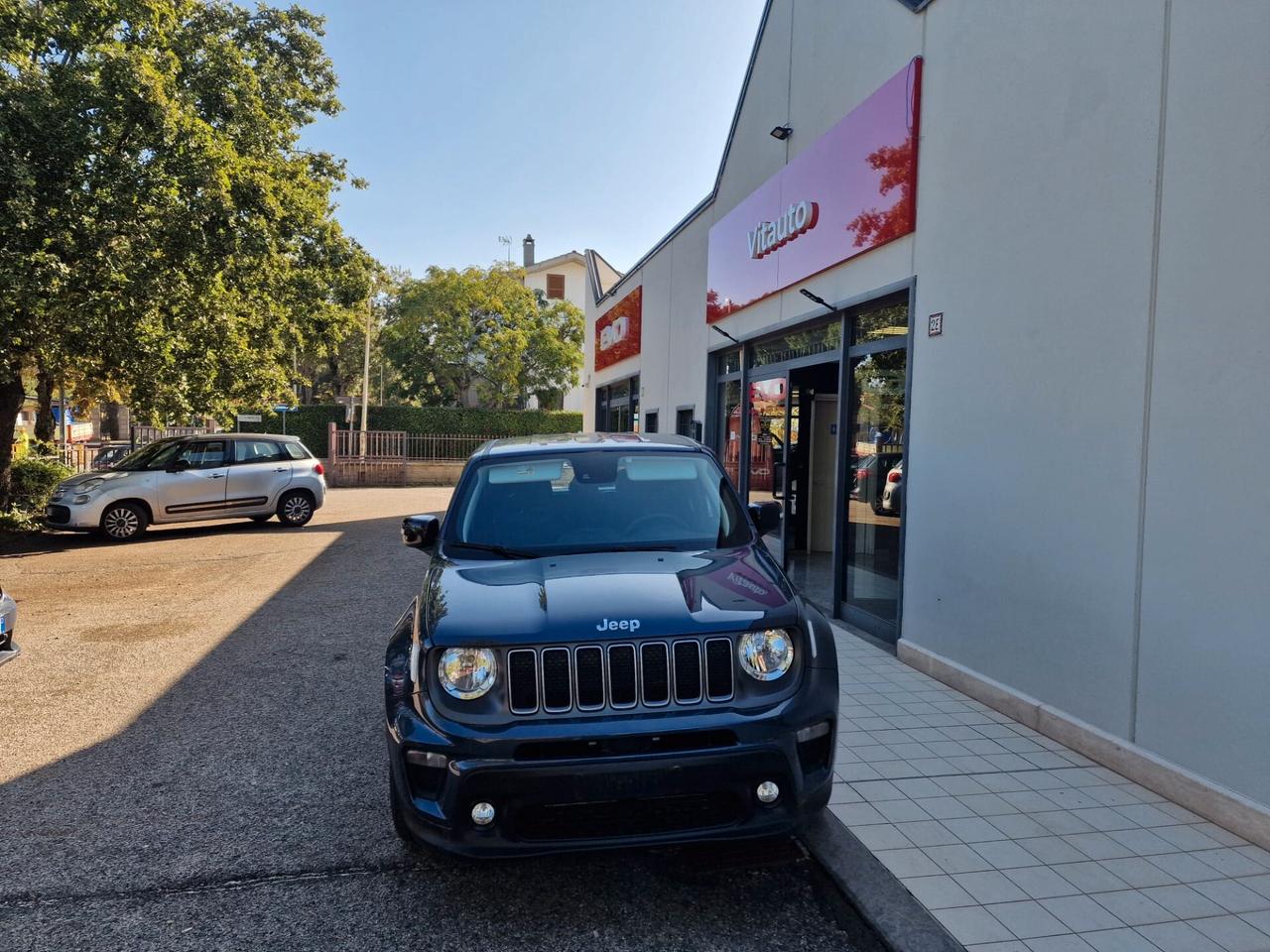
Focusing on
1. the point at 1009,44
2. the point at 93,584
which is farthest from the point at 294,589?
the point at 1009,44

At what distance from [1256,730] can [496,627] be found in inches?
127

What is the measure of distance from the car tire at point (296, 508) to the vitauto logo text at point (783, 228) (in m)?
9.83

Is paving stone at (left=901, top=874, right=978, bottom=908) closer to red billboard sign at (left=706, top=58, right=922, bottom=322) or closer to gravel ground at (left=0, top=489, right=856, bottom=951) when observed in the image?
gravel ground at (left=0, top=489, right=856, bottom=951)

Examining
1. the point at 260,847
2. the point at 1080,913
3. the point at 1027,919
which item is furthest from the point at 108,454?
the point at 1080,913

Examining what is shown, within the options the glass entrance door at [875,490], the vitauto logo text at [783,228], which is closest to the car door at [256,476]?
the vitauto logo text at [783,228]

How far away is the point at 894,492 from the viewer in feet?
22.0

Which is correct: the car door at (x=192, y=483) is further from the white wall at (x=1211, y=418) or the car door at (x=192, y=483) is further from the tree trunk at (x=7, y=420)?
the white wall at (x=1211, y=418)

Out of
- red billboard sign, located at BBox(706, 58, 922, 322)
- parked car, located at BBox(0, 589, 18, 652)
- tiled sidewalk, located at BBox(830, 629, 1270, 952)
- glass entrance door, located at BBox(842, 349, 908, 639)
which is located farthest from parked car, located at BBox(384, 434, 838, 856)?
red billboard sign, located at BBox(706, 58, 922, 322)

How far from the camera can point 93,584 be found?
9.43 m

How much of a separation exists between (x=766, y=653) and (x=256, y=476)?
44.6 feet

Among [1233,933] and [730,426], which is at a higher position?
[730,426]

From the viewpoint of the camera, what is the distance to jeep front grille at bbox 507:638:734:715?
9.50 feet

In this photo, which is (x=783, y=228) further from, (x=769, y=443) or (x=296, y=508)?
(x=296, y=508)

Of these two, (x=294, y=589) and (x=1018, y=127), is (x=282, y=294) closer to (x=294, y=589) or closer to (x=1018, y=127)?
(x=294, y=589)
